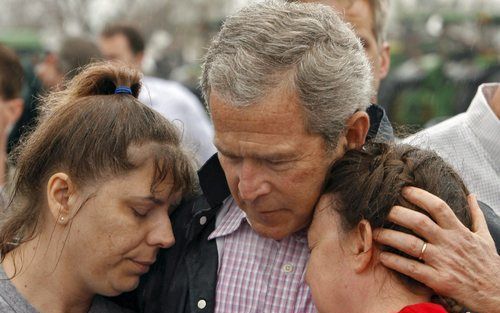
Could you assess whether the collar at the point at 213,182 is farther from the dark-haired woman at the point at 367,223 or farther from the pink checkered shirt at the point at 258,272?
the dark-haired woman at the point at 367,223

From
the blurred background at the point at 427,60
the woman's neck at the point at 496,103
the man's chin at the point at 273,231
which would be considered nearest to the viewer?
the man's chin at the point at 273,231

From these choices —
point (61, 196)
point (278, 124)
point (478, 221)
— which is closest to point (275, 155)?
point (278, 124)

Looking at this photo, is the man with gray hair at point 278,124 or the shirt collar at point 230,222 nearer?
the man with gray hair at point 278,124

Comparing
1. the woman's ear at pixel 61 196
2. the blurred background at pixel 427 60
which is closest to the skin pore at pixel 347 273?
the woman's ear at pixel 61 196

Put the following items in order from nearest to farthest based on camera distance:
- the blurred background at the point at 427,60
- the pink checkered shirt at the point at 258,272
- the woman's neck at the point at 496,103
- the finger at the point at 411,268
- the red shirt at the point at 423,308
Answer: the red shirt at the point at 423,308
the finger at the point at 411,268
the pink checkered shirt at the point at 258,272
the woman's neck at the point at 496,103
the blurred background at the point at 427,60

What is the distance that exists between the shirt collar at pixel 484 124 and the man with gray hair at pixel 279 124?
1042mm

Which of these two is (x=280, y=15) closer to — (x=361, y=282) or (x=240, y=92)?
(x=240, y=92)

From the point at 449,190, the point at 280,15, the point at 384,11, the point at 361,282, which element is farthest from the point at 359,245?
the point at 384,11

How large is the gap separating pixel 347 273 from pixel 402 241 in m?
0.19

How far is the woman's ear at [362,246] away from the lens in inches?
97.3

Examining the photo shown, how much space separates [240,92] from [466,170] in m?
1.45

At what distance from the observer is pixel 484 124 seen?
3.70 m

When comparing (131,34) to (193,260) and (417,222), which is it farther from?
(417,222)

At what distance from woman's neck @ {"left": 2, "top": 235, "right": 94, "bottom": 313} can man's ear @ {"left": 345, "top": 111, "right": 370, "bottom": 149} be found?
3.33 feet
